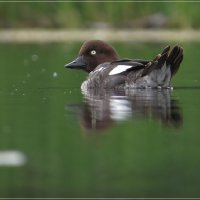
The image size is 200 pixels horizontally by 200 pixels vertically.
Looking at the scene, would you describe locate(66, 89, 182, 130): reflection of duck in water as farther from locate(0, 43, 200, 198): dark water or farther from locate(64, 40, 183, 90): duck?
locate(64, 40, 183, 90): duck

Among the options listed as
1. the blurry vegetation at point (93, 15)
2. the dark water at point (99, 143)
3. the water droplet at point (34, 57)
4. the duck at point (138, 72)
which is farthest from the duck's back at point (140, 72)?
the blurry vegetation at point (93, 15)

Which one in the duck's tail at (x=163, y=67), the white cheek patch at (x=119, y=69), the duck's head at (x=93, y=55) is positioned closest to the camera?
the duck's tail at (x=163, y=67)

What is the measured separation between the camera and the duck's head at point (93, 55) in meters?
14.5

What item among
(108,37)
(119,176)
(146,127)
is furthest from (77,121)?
(108,37)

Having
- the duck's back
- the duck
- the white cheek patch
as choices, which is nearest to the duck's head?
the duck

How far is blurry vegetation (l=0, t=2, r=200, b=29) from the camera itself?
36594 millimetres

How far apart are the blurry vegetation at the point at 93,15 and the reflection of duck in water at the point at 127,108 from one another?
77.8 feet

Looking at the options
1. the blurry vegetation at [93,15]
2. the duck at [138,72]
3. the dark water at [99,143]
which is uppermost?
the blurry vegetation at [93,15]

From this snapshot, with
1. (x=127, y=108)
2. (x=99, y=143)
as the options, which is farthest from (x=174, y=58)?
(x=99, y=143)

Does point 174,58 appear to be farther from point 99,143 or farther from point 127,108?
point 99,143

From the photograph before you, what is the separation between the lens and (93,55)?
14562 mm

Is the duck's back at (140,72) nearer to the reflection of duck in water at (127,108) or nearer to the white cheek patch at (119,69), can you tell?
the white cheek patch at (119,69)

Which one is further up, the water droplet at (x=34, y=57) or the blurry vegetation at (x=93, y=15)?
the blurry vegetation at (x=93, y=15)

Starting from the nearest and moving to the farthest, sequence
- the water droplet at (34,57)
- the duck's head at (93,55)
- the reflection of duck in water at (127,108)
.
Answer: the reflection of duck in water at (127,108) → the duck's head at (93,55) → the water droplet at (34,57)
